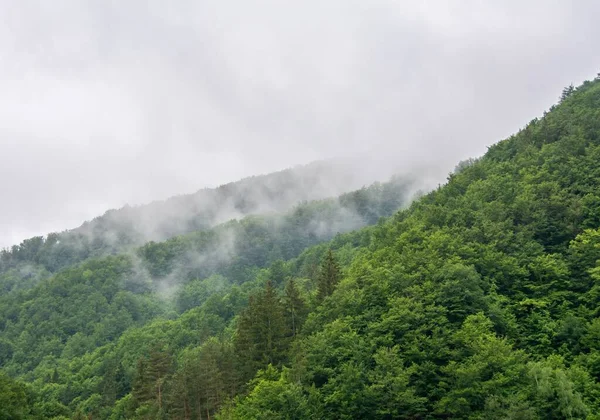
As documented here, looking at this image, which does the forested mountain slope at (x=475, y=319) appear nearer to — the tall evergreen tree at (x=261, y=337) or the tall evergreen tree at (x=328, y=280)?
the tall evergreen tree at (x=261, y=337)

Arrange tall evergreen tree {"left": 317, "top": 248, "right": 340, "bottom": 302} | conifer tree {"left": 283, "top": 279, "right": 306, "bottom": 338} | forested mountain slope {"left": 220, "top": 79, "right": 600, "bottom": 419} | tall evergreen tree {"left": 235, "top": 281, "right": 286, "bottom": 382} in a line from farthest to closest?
tall evergreen tree {"left": 317, "top": 248, "right": 340, "bottom": 302}, conifer tree {"left": 283, "top": 279, "right": 306, "bottom": 338}, tall evergreen tree {"left": 235, "top": 281, "right": 286, "bottom": 382}, forested mountain slope {"left": 220, "top": 79, "right": 600, "bottom": 419}

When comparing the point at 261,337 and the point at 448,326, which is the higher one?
the point at 261,337

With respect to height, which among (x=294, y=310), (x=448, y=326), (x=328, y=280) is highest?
(x=328, y=280)

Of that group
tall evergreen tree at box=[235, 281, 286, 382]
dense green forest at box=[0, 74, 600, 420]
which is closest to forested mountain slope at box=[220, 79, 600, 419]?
dense green forest at box=[0, 74, 600, 420]

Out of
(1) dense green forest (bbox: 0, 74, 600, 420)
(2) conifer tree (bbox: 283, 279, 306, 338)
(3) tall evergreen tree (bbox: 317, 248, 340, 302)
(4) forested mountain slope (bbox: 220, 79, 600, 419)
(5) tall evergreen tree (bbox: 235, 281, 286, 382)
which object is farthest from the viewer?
(3) tall evergreen tree (bbox: 317, 248, 340, 302)

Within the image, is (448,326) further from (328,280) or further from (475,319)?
(328,280)

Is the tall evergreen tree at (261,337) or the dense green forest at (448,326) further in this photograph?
the tall evergreen tree at (261,337)

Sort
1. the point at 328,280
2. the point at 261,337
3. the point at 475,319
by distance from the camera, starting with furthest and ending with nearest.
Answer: the point at 328,280 < the point at 261,337 < the point at 475,319

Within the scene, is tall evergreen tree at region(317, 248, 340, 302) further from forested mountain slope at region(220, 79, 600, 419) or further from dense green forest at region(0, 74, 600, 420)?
forested mountain slope at region(220, 79, 600, 419)

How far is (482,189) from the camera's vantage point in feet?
251

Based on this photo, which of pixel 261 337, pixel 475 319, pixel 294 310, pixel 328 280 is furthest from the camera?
pixel 328 280

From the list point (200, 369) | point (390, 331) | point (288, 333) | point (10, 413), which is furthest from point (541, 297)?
point (10, 413)

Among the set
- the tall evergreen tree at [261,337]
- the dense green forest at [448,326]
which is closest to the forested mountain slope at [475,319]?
the dense green forest at [448,326]

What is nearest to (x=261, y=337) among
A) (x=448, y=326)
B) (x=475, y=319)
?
(x=448, y=326)
